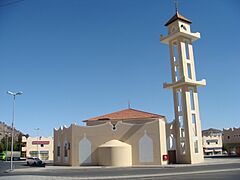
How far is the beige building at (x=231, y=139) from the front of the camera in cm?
7588

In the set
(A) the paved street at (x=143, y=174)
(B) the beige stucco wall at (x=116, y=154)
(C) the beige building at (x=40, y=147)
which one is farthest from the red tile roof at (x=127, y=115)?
(C) the beige building at (x=40, y=147)

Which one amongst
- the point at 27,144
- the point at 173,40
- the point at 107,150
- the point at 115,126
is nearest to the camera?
the point at 107,150

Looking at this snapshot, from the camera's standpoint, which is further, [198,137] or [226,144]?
[226,144]

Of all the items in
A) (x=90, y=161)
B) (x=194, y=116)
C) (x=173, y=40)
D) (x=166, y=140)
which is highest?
(x=173, y=40)

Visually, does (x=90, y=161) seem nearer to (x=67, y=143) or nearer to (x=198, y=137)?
(x=67, y=143)

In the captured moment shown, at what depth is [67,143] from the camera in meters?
44.1

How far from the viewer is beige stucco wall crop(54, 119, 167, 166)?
39.6 metres

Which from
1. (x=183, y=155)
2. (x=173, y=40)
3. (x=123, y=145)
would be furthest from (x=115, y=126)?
(x=173, y=40)

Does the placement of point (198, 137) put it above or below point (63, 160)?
above

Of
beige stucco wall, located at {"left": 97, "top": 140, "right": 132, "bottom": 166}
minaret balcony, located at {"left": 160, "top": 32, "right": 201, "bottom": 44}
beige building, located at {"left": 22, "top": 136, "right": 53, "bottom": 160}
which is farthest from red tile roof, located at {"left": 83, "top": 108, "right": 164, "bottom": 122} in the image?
beige building, located at {"left": 22, "top": 136, "right": 53, "bottom": 160}

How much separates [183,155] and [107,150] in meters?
10.5

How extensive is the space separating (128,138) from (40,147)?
44.0 m

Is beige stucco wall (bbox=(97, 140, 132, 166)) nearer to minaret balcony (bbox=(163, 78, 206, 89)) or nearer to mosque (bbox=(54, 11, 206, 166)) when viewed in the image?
mosque (bbox=(54, 11, 206, 166))

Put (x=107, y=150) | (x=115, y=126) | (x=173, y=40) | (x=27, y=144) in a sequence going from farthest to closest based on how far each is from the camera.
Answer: (x=27, y=144) → (x=173, y=40) → (x=115, y=126) → (x=107, y=150)
